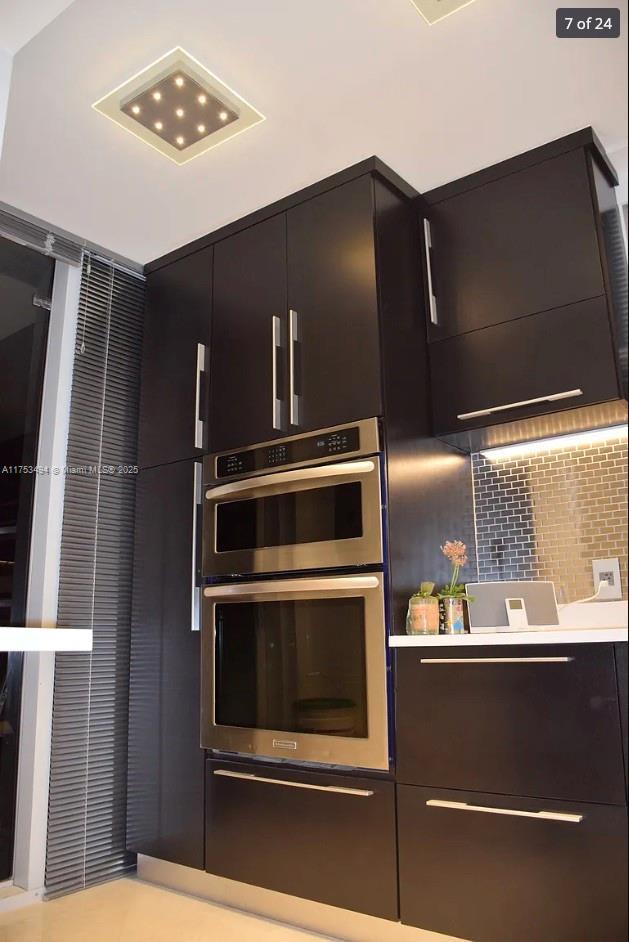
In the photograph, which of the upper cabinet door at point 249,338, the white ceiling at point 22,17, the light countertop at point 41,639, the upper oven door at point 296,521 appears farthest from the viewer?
the upper cabinet door at point 249,338

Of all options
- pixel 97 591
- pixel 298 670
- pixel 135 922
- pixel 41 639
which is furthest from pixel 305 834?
pixel 41 639

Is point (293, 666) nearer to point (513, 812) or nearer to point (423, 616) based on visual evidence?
point (423, 616)

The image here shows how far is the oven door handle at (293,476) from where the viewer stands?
86.5 inches

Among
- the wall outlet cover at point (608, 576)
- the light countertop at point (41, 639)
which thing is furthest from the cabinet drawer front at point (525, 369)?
the light countertop at point (41, 639)

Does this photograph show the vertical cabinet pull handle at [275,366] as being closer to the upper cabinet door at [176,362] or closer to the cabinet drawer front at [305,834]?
the upper cabinet door at [176,362]

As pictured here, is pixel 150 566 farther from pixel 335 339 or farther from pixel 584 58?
pixel 584 58

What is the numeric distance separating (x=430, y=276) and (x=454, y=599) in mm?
1089

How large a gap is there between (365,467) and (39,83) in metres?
1.40

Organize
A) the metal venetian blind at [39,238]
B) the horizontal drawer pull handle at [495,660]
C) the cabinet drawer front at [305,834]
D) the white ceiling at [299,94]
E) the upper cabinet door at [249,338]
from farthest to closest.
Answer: the metal venetian blind at [39,238]
the upper cabinet door at [249,338]
the cabinet drawer front at [305,834]
the white ceiling at [299,94]
the horizontal drawer pull handle at [495,660]

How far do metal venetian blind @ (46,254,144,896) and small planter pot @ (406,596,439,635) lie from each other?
118 cm

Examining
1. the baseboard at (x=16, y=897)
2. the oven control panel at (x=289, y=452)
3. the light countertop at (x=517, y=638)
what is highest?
the oven control panel at (x=289, y=452)

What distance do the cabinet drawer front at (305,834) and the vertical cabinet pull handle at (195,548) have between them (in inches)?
18.4

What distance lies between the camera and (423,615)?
2.06 metres

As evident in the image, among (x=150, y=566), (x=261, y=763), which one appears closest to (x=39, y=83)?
(x=150, y=566)
